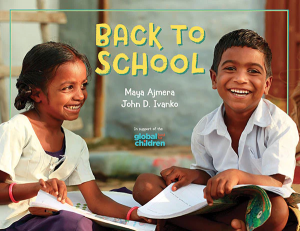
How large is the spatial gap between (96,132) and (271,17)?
1.63 metres

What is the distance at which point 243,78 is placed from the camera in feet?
6.86

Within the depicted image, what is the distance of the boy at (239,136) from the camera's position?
1971 millimetres

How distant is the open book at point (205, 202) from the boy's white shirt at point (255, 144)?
0.16m

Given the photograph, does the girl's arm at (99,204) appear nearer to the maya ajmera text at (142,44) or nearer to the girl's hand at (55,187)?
the girl's hand at (55,187)

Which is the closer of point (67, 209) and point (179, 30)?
point (67, 209)

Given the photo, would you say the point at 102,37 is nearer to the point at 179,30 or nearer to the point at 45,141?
the point at 179,30

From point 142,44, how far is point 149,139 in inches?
29.3

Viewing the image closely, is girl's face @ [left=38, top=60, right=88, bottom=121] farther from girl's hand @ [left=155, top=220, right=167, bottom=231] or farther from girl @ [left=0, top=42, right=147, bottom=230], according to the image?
girl's hand @ [left=155, top=220, right=167, bottom=231]

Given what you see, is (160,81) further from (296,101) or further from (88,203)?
(88,203)

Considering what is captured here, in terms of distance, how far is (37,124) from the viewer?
7.13 ft

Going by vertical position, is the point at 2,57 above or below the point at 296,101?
above

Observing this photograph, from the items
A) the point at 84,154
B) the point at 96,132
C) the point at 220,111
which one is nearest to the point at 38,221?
the point at 84,154

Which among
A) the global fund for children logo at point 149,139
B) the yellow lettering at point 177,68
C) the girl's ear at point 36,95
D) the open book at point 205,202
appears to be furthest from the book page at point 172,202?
the yellow lettering at point 177,68

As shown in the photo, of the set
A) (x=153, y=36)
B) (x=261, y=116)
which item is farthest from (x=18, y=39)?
(x=261, y=116)
